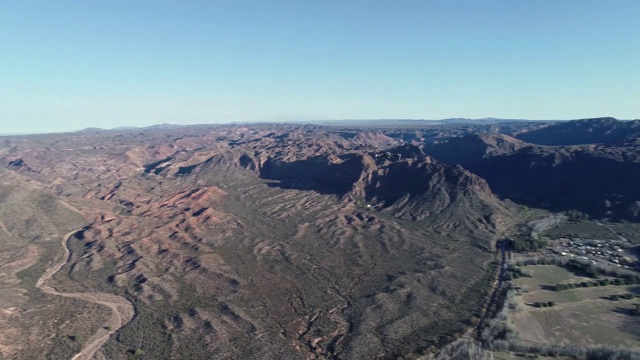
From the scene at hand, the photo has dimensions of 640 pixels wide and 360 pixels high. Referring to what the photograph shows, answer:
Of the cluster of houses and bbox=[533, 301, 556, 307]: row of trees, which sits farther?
the cluster of houses

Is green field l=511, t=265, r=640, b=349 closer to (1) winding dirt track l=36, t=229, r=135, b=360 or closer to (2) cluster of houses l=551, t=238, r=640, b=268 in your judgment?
(2) cluster of houses l=551, t=238, r=640, b=268

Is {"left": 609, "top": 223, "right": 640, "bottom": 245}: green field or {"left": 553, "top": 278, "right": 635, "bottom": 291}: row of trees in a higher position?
{"left": 609, "top": 223, "right": 640, "bottom": 245}: green field

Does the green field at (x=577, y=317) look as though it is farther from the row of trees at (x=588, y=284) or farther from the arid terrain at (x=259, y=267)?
the arid terrain at (x=259, y=267)

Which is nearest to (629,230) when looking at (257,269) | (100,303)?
(257,269)

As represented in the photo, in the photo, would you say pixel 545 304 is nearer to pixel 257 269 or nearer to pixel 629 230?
pixel 257 269

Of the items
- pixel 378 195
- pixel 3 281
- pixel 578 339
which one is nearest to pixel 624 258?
pixel 578 339

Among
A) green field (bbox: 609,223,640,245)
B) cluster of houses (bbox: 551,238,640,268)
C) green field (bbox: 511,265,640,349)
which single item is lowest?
green field (bbox: 511,265,640,349)

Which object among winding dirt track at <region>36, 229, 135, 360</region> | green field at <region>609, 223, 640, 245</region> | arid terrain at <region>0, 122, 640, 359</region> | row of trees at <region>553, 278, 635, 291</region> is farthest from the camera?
green field at <region>609, 223, 640, 245</region>

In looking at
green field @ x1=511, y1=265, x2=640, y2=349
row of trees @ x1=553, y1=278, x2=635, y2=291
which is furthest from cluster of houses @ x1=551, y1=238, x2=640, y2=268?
green field @ x1=511, y1=265, x2=640, y2=349
